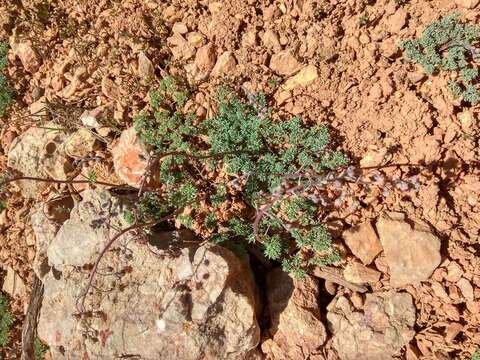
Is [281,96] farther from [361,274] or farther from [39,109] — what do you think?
[39,109]

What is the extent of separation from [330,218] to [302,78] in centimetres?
139

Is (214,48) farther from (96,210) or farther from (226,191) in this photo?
(96,210)

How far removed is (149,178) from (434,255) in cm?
281

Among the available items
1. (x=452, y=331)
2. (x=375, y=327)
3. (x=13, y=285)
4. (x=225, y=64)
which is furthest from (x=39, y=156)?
(x=452, y=331)

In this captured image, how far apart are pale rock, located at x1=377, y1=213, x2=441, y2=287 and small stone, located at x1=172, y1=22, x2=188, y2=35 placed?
9.23 ft

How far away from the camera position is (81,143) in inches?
189

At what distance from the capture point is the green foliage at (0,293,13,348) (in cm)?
517

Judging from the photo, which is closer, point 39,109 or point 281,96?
point 281,96

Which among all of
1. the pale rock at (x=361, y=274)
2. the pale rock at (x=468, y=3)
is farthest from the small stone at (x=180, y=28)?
the pale rock at (x=361, y=274)

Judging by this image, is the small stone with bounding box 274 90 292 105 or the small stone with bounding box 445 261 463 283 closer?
the small stone with bounding box 445 261 463 283

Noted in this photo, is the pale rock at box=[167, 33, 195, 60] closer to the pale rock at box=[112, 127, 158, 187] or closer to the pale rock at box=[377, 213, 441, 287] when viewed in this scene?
the pale rock at box=[112, 127, 158, 187]

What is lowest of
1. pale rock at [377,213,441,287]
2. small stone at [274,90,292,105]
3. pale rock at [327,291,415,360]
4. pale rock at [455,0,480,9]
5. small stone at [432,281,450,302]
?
pale rock at [327,291,415,360]

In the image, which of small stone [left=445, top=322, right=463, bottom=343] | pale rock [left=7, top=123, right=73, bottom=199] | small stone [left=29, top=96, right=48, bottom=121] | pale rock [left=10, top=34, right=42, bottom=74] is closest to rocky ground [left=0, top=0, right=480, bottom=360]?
small stone [left=445, top=322, right=463, bottom=343]

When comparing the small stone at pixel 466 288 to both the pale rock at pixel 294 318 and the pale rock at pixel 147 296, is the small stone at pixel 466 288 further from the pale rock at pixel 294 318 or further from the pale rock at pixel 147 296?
the pale rock at pixel 147 296
